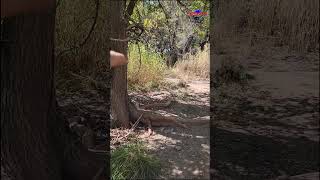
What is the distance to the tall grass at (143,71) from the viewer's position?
694 centimetres

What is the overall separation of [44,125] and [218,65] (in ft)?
18.2

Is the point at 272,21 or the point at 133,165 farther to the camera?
the point at 272,21

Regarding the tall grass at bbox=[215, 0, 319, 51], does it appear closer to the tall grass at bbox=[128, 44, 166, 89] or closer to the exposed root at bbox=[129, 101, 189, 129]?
the tall grass at bbox=[128, 44, 166, 89]

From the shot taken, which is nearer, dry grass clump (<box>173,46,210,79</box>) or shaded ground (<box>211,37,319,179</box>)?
shaded ground (<box>211,37,319,179</box>)

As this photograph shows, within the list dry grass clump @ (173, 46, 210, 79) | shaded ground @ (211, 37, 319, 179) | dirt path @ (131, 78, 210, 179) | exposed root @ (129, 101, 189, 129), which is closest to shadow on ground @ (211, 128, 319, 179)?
shaded ground @ (211, 37, 319, 179)

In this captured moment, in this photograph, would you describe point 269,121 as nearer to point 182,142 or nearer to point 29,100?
point 182,142


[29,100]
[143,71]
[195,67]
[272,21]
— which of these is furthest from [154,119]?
[272,21]

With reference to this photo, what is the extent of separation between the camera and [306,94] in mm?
6559

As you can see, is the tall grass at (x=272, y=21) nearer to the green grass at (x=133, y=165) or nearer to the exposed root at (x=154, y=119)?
the exposed root at (x=154, y=119)

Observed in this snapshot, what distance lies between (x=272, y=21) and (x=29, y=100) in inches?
266

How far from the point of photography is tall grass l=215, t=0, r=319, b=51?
7.97 m

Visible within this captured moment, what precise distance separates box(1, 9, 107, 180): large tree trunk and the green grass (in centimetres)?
89

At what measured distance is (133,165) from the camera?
3449mm

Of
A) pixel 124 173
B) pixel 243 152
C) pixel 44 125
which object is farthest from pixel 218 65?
pixel 44 125
